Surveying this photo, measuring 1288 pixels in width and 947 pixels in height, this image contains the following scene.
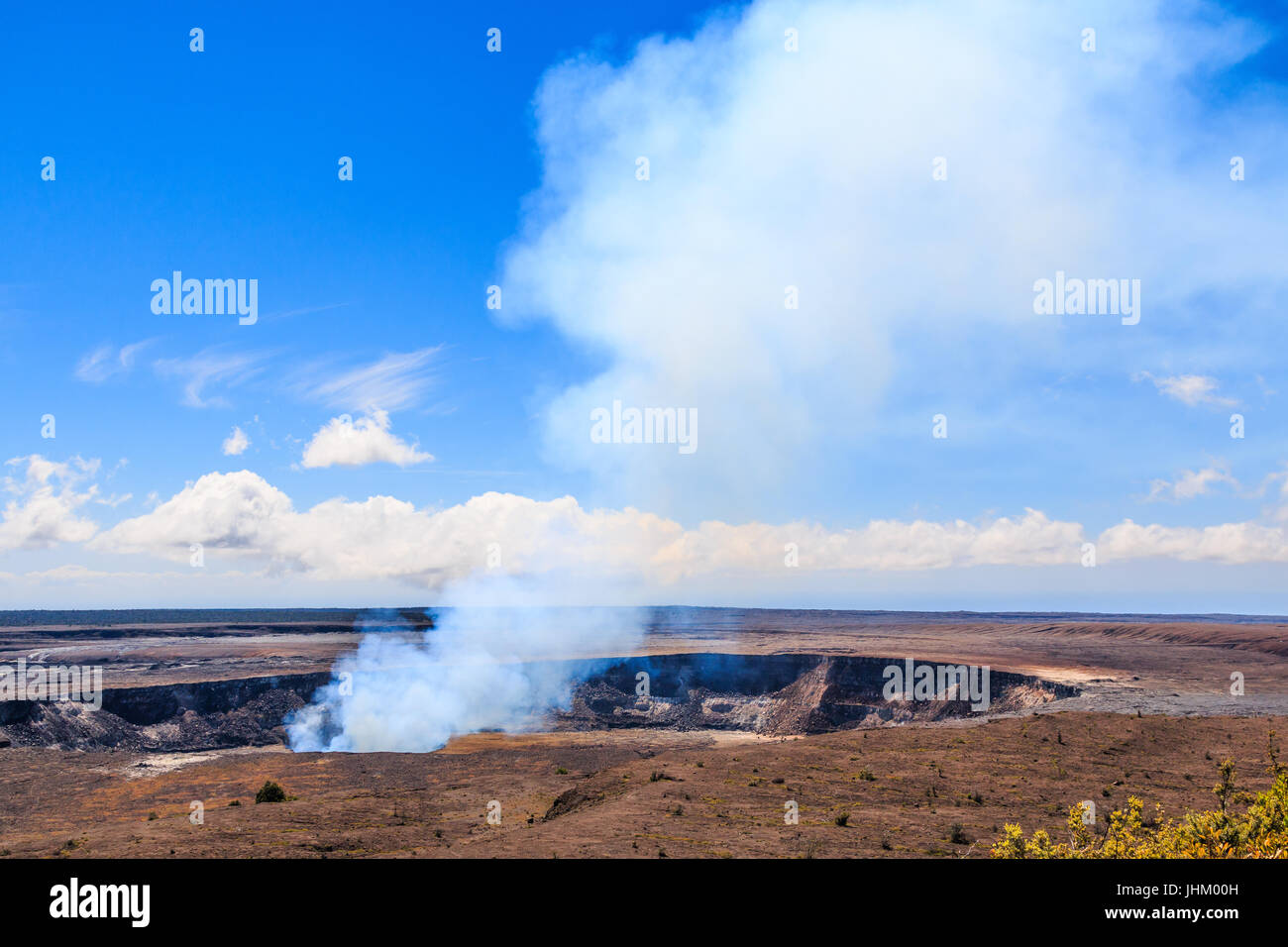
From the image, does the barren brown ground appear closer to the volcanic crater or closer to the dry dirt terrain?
the dry dirt terrain

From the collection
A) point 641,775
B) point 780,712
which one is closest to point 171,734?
point 641,775

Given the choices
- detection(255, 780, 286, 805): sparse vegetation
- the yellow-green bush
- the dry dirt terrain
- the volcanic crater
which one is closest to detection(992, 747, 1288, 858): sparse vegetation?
the yellow-green bush

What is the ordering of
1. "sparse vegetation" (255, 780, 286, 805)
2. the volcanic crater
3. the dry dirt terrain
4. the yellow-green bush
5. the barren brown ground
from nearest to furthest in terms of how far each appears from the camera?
the yellow-green bush
the barren brown ground
the dry dirt terrain
"sparse vegetation" (255, 780, 286, 805)
the volcanic crater

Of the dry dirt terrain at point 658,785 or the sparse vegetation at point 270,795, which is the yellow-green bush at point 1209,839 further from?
the sparse vegetation at point 270,795

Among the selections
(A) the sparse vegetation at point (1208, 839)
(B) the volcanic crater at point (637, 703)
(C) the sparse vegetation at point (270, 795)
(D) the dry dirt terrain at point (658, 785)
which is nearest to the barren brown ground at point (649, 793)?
(D) the dry dirt terrain at point (658, 785)

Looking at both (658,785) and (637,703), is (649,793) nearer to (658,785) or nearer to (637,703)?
(658,785)
